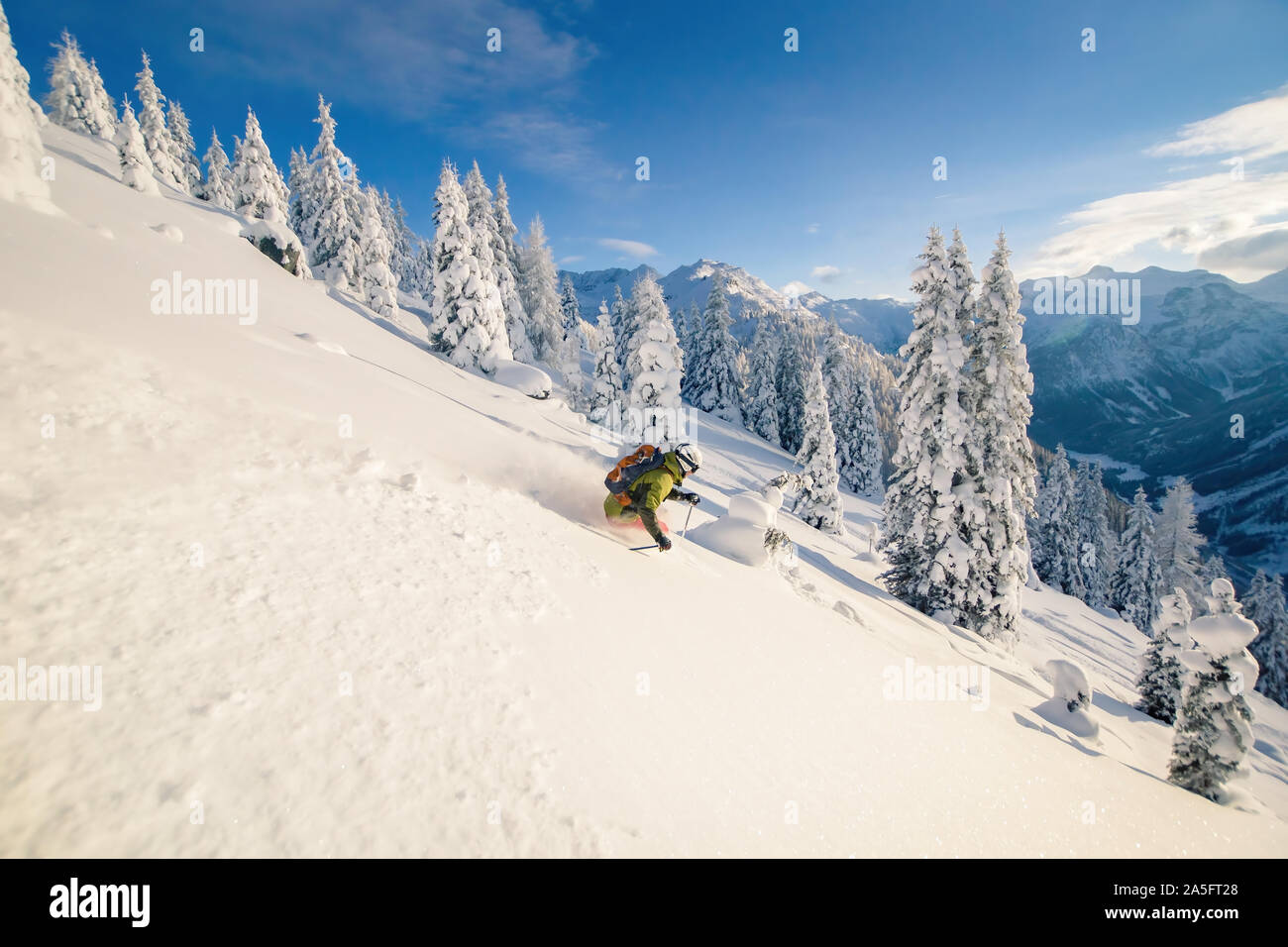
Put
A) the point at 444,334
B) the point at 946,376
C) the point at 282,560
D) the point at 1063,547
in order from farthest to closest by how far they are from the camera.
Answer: the point at 1063,547 < the point at 444,334 < the point at 946,376 < the point at 282,560

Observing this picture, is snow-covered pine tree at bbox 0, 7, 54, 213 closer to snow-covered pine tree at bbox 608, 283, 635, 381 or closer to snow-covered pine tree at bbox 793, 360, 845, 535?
snow-covered pine tree at bbox 793, 360, 845, 535

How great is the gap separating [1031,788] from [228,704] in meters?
7.31

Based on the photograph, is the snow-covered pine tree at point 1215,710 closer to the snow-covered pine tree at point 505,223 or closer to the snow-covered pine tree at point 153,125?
the snow-covered pine tree at point 505,223

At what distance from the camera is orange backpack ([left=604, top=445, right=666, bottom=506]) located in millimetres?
8367

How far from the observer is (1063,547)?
5200cm

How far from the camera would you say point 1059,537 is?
52344 millimetres

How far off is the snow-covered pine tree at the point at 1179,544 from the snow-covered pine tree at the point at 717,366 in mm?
43500

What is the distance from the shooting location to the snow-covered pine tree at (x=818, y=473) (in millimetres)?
36062

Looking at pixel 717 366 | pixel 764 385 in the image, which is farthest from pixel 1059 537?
pixel 717 366

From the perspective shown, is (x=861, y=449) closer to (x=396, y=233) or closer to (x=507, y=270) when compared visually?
(x=507, y=270)

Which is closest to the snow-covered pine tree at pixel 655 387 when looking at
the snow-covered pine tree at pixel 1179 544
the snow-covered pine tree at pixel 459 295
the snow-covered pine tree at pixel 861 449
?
the snow-covered pine tree at pixel 459 295

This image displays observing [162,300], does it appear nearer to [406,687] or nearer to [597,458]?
[597,458]

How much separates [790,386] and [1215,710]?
52322 mm

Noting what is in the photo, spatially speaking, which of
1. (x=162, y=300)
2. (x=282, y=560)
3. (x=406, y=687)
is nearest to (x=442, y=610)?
(x=406, y=687)
